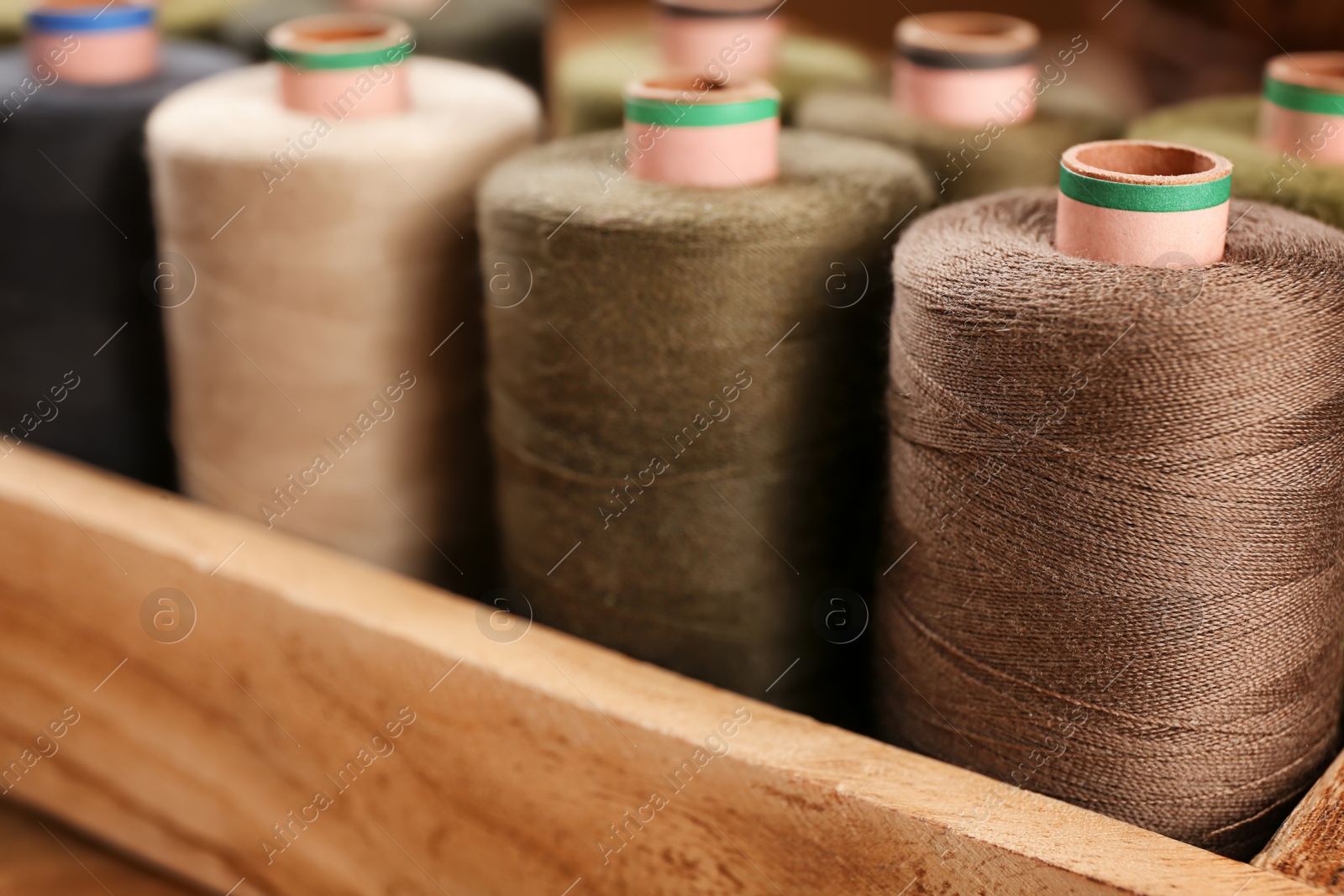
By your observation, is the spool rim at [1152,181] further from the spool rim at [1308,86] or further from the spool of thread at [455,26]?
the spool of thread at [455,26]

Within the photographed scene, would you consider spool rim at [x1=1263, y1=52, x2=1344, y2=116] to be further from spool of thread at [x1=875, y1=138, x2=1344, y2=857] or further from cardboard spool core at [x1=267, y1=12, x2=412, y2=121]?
cardboard spool core at [x1=267, y1=12, x2=412, y2=121]

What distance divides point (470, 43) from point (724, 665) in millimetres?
619

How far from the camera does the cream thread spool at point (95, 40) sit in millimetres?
912

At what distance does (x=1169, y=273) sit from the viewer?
1.77 feet

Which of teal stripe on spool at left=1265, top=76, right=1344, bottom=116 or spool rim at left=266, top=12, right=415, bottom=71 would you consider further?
spool rim at left=266, top=12, right=415, bottom=71

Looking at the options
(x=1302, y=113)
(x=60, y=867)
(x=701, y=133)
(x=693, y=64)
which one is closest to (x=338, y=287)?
(x=701, y=133)

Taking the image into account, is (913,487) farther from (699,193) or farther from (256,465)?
(256,465)

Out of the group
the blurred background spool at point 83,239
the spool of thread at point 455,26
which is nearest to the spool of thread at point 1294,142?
the spool of thread at point 455,26

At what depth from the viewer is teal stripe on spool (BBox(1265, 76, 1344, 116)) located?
0.71 metres

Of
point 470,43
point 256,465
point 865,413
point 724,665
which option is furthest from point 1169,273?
point 470,43

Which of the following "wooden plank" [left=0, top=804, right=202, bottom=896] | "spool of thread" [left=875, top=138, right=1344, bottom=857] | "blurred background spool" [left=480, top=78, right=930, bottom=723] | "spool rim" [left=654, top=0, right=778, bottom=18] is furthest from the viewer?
"spool rim" [left=654, top=0, right=778, bottom=18]

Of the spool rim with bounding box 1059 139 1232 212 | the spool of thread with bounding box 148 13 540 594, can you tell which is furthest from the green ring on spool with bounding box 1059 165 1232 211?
the spool of thread with bounding box 148 13 540 594

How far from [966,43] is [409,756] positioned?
571 mm

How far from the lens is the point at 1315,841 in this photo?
0.56 metres
